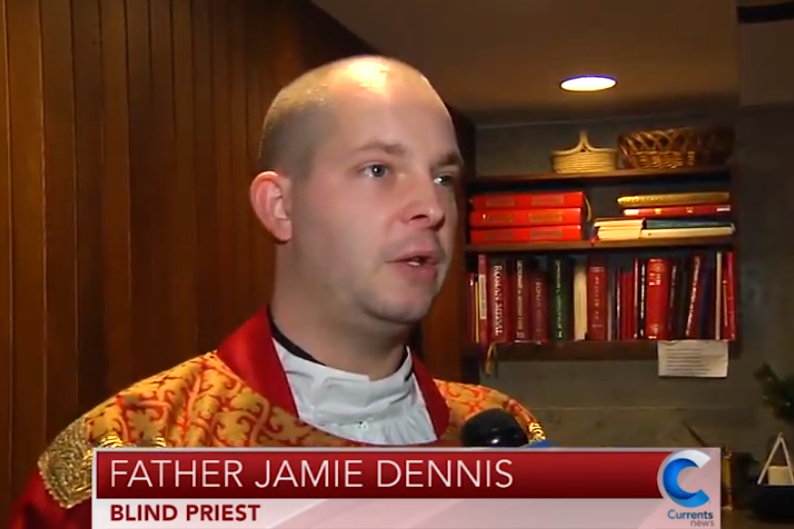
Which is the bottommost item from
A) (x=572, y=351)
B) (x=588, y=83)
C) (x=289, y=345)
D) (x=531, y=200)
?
(x=572, y=351)

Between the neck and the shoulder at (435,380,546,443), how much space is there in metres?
0.14

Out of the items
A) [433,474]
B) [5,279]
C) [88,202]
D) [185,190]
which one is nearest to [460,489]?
[433,474]

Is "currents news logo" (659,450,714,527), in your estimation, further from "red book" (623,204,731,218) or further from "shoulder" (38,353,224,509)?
"red book" (623,204,731,218)

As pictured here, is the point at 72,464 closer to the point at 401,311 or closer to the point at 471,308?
the point at 401,311

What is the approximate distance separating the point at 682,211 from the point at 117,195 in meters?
2.06

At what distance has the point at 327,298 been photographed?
0.91 meters

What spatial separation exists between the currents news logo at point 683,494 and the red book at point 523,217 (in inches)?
103

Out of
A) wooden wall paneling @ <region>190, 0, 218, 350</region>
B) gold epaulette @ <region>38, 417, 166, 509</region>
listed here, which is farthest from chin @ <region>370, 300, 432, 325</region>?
wooden wall paneling @ <region>190, 0, 218, 350</region>

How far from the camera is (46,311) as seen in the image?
1339 mm

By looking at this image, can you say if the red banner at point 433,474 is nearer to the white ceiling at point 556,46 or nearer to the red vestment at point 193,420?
the red vestment at point 193,420

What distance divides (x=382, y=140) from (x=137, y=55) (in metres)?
0.77

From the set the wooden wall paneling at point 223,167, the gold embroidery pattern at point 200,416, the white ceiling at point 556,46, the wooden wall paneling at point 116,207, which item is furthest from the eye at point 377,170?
the white ceiling at point 556,46

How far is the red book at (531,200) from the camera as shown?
3273mm

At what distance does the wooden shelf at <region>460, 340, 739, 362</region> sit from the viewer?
340 centimetres
